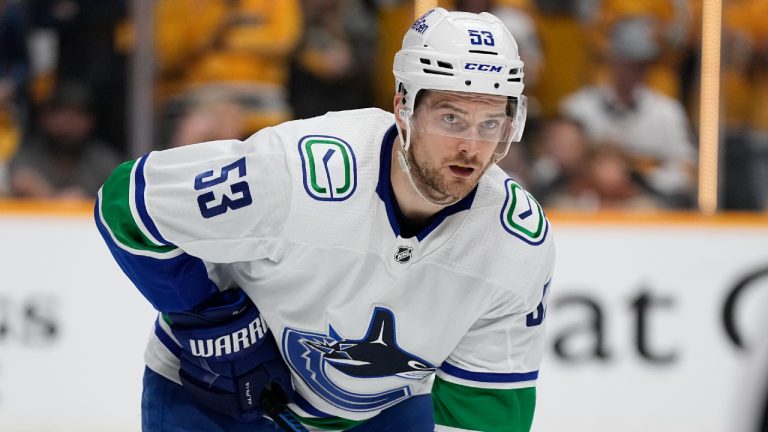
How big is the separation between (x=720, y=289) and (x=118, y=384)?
1925mm

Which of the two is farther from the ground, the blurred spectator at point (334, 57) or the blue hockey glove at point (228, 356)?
the blurred spectator at point (334, 57)

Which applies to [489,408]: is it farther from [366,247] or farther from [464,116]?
[464,116]

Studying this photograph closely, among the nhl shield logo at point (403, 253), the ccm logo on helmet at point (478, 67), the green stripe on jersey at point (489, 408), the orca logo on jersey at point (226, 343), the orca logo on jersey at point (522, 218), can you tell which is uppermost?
the ccm logo on helmet at point (478, 67)

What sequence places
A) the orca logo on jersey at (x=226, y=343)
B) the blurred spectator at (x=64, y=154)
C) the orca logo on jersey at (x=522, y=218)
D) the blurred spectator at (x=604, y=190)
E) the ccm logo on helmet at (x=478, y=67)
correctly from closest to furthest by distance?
the ccm logo on helmet at (x=478, y=67) < the orca logo on jersey at (x=522, y=218) < the orca logo on jersey at (x=226, y=343) < the blurred spectator at (x=64, y=154) < the blurred spectator at (x=604, y=190)

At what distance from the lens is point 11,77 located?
3.89m

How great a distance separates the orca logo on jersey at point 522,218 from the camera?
7.00 ft

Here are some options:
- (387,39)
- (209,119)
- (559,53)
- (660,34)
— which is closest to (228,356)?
(209,119)

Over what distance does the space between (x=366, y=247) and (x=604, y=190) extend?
204 cm

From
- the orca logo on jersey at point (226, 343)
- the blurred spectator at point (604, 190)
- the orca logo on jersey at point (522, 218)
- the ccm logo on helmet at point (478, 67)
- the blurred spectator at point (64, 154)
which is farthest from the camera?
the blurred spectator at point (604, 190)

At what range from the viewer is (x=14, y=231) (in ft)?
12.2

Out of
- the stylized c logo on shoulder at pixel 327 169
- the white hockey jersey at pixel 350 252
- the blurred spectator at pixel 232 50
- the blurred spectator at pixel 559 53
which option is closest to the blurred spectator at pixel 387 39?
the blurred spectator at pixel 232 50

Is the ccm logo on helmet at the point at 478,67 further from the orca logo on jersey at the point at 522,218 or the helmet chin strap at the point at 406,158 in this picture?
the orca logo on jersey at the point at 522,218

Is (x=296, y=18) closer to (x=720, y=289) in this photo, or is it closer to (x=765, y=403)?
(x=720, y=289)

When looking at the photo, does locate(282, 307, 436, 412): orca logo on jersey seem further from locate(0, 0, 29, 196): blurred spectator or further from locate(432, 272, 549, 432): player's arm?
locate(0, 0, 29, 196): blurred spectator
